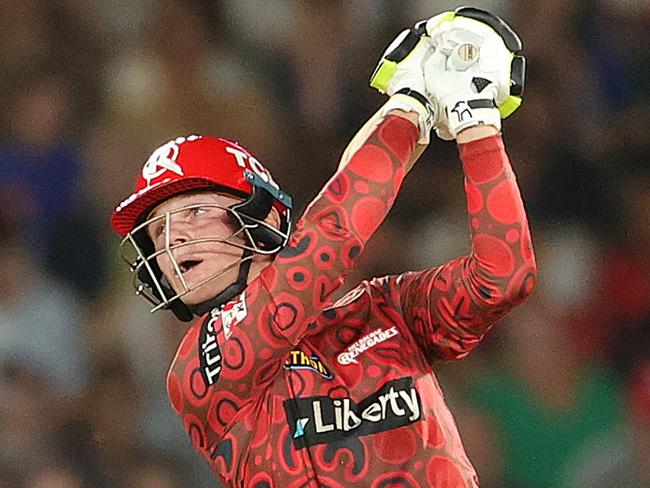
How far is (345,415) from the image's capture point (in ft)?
7.53

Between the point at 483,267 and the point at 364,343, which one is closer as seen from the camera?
the point at 483,267

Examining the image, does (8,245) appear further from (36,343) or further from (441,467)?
(441,467)

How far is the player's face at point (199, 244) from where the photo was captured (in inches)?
94.3

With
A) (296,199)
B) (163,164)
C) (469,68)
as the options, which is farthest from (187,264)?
(296,199)

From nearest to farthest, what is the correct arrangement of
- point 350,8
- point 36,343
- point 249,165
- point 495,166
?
point 495,166, point 249,165, point 36,343, point 350,8

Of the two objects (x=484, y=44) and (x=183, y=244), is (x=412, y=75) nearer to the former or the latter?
(x=484, y=44)

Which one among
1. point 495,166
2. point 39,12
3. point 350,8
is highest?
point 39,12

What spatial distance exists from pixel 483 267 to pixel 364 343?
26 centimetres

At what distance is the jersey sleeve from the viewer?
223cm

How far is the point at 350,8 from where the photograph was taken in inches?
177

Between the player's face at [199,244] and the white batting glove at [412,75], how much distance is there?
1.18 ft

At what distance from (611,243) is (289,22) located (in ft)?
4.16

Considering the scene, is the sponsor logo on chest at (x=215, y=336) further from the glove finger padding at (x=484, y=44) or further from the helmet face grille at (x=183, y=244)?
the glove finger padding at (x=484, y=44)

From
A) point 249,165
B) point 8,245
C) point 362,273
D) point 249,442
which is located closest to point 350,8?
point 362,273
